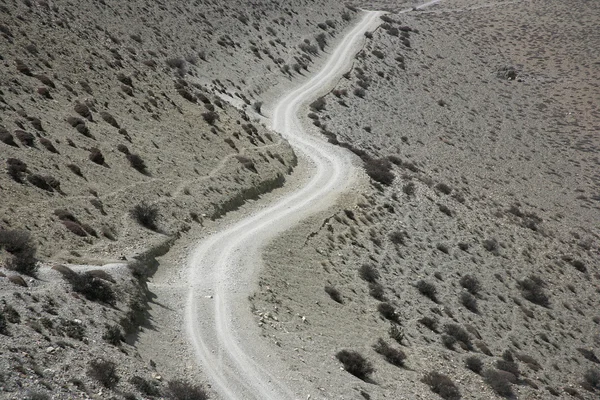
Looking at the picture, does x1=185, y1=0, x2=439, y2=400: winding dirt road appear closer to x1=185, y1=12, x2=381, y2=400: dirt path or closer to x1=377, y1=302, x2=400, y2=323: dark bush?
x1=185, y1=12, x2=381, y2=400: dirt path

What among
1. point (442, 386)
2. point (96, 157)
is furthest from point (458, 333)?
point (96, 157)

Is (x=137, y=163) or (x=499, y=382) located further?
(x=137, y=163)

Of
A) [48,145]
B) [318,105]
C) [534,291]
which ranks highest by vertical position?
[318,105]

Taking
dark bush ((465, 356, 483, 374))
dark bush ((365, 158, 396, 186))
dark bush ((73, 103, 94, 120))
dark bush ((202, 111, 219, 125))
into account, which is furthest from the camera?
dark bush ((365, 158, 396, 186))

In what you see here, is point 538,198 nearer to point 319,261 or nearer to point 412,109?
point 412,109

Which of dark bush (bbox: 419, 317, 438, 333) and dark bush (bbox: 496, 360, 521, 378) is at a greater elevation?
dark bush (bbox: 496, 360, 521, 378)

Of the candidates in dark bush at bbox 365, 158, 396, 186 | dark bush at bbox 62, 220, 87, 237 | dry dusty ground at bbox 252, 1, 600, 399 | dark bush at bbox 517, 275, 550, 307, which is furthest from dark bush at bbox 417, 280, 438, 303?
dark bush at bbox 62, 220, 87, 237

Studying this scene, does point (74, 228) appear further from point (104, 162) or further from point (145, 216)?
point (104, 162)
